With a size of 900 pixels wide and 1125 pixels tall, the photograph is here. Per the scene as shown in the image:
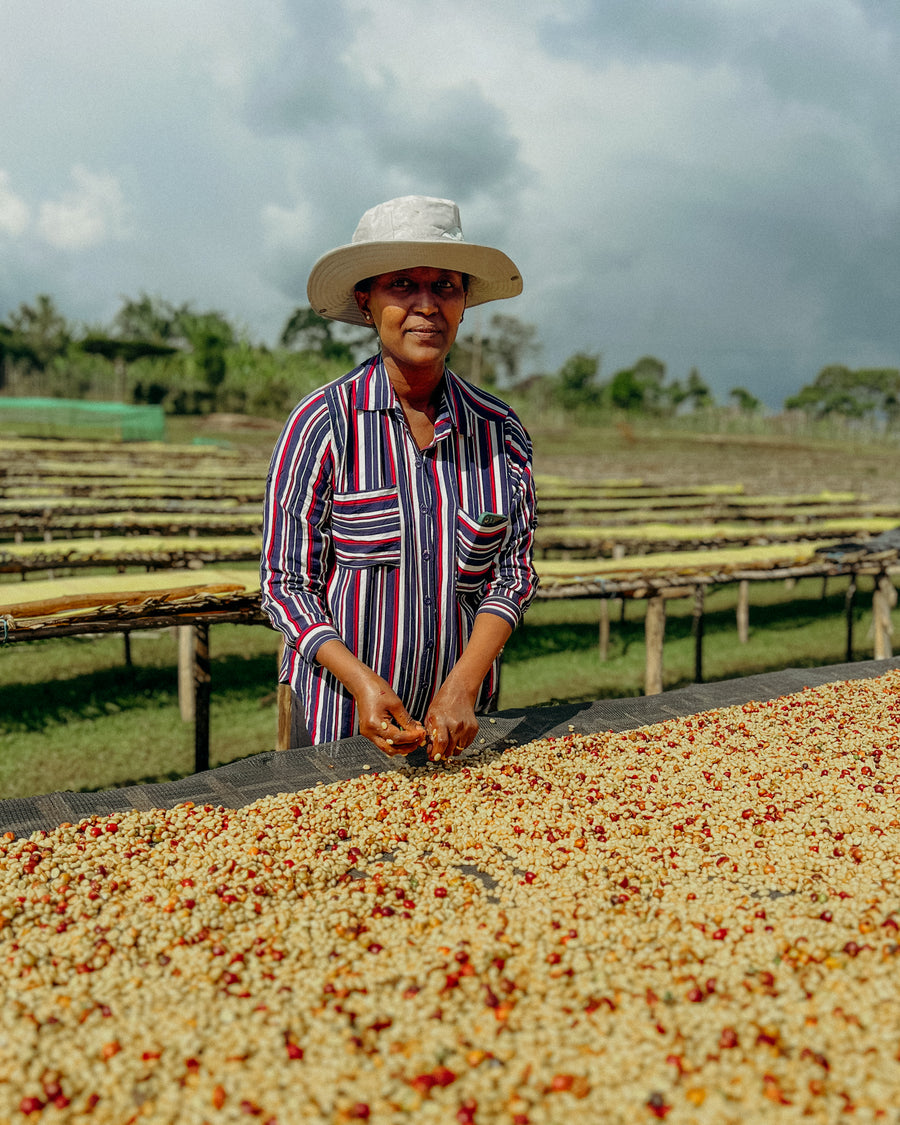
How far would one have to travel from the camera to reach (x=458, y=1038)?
1.16 m

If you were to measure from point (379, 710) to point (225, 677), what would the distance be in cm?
422

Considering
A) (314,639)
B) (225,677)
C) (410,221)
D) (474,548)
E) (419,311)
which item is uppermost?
(410,221)

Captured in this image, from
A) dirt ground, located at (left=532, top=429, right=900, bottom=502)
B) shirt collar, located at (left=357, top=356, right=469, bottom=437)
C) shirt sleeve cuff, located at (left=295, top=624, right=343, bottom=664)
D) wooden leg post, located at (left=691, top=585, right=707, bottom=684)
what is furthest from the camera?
dirt ground, located at (left=532, top=429, right=900, bottom=502)

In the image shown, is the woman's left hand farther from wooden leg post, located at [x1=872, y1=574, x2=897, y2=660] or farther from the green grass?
wooden leg post, located at [x1=872, y1=574, x2=897, y2=660]

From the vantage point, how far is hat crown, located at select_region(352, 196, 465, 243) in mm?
1834

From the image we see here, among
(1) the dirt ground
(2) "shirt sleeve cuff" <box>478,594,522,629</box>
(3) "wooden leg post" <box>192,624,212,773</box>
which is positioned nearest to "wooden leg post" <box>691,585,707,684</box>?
(3) "wooden leg post" <box>192,624,212,773</box>

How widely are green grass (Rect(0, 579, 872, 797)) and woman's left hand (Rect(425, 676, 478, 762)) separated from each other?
8.90 ft

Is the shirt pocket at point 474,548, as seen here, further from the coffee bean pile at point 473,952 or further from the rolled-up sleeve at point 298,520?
the coffee bean pile at point 473,952

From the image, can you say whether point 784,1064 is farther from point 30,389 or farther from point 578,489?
point 30,389

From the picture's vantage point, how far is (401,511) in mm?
1979

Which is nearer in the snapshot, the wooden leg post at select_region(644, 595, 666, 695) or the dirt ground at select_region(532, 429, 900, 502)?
the wooden leg post at select_region(644, 595, 666, 695)

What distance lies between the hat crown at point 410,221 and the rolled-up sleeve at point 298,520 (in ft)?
1.29

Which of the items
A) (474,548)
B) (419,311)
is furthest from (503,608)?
(419,311)

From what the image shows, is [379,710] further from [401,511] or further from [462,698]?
[401,511]
